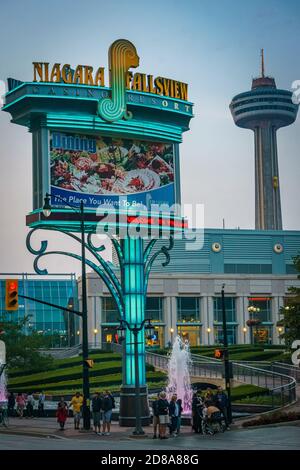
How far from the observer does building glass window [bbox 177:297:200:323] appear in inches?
4991

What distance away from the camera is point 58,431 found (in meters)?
44.0

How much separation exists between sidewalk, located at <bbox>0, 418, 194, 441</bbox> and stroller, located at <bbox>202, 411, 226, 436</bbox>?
40.5 inches

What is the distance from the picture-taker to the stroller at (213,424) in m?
39.9

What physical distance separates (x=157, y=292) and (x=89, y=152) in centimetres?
7394

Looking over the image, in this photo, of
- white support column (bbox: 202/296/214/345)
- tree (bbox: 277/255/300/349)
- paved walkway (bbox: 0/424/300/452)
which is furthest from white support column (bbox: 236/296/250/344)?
paved walkway (bbox: 0/424/300/452)

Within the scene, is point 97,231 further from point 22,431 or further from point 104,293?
point 104,293

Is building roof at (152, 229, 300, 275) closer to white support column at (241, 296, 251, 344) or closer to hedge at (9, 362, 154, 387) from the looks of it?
white support column at (241, 296, 251, 344)

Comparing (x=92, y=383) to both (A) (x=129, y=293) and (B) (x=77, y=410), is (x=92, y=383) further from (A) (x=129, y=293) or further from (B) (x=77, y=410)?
(B) (x=77, y=410)

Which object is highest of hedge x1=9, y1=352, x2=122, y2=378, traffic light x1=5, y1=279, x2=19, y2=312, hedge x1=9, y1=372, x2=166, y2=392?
traffic light x1=5, y1=279, x2=19, y2=312

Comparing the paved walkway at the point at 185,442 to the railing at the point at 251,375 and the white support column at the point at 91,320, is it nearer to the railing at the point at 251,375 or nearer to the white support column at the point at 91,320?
the railing at the point at 251,375

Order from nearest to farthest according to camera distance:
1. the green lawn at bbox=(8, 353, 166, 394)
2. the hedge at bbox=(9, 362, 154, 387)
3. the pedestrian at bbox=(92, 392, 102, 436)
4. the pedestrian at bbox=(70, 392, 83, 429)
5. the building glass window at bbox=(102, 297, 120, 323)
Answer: the pedestrian at bbox=(92, 392, 102, 436)
the pedestrian at bbox=(70, 392, 83, 429)
the green lawn at bbox=(8, 353, 166, 394)
the hedge at bbox=(9, 362, 154, 387)
the building glass window at bbox=(102, 297, 120, 323)

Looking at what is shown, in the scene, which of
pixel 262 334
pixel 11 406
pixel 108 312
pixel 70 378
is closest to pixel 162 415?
pixel 11 406

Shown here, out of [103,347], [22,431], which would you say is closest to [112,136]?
[22,431]

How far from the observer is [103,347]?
112125 millimetres
